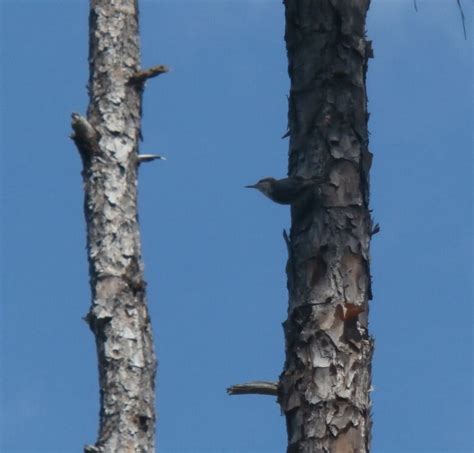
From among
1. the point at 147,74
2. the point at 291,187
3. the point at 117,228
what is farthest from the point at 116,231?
the point at 291,187

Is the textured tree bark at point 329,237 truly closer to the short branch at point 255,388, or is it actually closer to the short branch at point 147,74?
the short branch at point 255,388

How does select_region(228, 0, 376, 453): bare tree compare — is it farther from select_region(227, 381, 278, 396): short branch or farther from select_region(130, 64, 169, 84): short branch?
select_region(130, 64, 169, 84): short branch

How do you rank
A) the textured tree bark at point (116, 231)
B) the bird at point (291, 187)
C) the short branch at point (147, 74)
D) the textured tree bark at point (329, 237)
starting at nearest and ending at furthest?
the textured tree bark at point (116, 231)
the textured tree bark at point (329, 237)
the short branch at point (147, 74)
the bird at point (291, 187)

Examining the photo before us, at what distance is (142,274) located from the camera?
7.64 metres

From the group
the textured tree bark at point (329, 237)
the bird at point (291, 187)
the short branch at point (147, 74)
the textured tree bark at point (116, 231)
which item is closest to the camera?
the textured tree bark at point (116, 231)

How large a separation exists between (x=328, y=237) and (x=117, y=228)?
4.30ft

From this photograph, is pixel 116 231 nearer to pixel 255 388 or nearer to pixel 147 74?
pixel 147 74

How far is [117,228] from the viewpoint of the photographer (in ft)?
25.1

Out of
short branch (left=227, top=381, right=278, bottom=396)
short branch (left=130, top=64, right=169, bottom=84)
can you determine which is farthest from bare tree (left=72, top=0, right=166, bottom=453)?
short branch (left=227, top=381, right=278, bottom=396)

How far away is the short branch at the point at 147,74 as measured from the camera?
8062mm

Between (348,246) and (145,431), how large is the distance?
69.0 inches

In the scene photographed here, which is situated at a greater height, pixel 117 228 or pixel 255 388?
pixel 117 228

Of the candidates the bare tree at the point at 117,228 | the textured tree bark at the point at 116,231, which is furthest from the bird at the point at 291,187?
the textured tree bark at the point at 116,231

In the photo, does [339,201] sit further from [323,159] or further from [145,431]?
[145,431]
